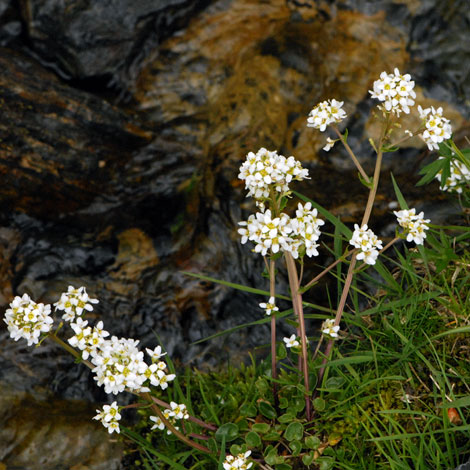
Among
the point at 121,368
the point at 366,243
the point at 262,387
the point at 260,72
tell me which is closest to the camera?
the point at 121,368

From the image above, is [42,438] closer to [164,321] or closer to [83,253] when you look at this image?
[164,321]

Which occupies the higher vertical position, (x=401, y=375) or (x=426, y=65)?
(x=426, y=65)

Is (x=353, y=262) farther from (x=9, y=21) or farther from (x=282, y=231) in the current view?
(x=9, y=21)

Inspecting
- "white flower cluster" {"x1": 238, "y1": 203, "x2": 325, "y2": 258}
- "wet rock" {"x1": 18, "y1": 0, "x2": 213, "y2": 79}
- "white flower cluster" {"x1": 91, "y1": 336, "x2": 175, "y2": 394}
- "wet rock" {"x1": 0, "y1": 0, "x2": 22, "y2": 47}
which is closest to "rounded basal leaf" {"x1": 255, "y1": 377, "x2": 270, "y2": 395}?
"white flower cluster" {"x1": 91, "y1": 336, "x2": 175, "y2": 394}

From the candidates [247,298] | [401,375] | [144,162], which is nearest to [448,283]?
[401,375]

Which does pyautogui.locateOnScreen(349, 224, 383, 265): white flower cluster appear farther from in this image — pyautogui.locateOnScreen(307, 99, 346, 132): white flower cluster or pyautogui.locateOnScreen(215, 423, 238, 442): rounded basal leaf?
pyautogui.locateOnScreen(215, 423, 238, 442): rounded basal leaf

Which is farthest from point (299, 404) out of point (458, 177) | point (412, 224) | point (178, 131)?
point (178, 131)
